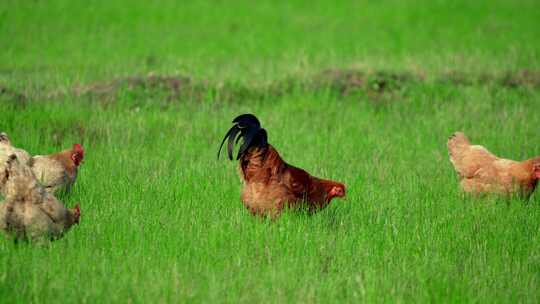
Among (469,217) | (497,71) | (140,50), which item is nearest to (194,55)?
(140,50)

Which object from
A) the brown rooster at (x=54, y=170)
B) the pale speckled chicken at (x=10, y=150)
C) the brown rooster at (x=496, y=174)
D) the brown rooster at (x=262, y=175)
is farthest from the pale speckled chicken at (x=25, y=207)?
the brown rooster at (x=496, y=174)

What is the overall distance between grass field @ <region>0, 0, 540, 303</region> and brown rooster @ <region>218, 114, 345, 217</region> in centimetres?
16

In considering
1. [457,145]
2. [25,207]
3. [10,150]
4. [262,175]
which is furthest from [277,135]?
[25,207]

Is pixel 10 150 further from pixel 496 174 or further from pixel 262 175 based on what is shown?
pixel 496 174

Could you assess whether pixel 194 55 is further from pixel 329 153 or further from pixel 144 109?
pixel 329 153

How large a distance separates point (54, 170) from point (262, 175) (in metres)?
1.81

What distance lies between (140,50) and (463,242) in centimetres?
937

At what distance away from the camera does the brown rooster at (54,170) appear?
6215 millimetres

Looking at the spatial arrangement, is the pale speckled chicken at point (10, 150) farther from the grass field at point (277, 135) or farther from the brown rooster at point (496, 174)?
the brown rooster at point (496, 174)

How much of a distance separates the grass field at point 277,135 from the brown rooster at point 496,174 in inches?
5.3

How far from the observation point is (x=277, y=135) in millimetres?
9141

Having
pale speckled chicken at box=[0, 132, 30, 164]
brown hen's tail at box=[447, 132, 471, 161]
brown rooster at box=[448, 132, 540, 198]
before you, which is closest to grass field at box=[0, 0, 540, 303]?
brown rooster at box=[448, 132, 540, 198]

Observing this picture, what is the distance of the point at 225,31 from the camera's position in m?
15.6

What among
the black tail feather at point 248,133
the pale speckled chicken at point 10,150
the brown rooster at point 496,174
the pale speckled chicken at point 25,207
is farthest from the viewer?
the brown rooster at point 496,174
